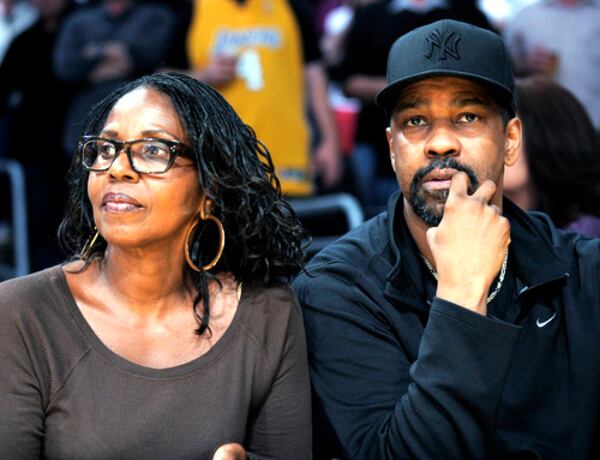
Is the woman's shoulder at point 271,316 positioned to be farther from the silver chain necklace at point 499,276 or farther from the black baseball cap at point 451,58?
the black baseball cap at point 451,58

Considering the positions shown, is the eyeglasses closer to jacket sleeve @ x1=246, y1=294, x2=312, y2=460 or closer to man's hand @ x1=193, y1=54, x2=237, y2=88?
jacket sleeve @ x1=246, y1=294, x2=312, y2=460

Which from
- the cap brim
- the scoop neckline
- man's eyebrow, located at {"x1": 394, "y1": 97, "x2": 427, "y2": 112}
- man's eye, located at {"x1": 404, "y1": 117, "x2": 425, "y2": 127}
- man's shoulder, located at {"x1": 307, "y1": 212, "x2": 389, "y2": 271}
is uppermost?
the cap brim

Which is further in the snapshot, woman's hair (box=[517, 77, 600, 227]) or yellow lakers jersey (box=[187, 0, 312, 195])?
yellow lakers jersey (box=[187, 0, 312, 195])

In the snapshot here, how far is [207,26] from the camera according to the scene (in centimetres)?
586

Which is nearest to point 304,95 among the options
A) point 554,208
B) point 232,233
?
point 554,208

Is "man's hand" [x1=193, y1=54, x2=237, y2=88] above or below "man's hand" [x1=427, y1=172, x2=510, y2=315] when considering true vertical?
above

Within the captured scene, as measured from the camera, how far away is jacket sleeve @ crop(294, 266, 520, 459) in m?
2.74

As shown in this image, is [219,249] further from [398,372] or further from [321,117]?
[321,117]

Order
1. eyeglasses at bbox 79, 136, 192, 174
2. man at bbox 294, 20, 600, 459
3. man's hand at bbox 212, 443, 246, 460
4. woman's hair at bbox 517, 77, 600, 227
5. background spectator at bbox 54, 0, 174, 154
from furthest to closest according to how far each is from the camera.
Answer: background spectator at bbox 54, 0, 174, 154 → woman's hair at bbox 517, 77, 600, 227 → eyeglasses at bbox 79, 136, 192, 174 → man at bbox 294, 20, 600, 459 → man's hand at bbox 212, 443, 246, 460

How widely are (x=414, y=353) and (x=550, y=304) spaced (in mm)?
391

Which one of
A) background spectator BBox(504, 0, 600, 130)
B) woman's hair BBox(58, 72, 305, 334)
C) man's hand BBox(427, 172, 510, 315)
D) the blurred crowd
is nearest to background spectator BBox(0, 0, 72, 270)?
the blurred crowd

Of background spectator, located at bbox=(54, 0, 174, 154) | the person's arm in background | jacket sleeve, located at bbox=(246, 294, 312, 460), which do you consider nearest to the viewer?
jacket sleeve, located at bbox=(246, 294, 312, 460)

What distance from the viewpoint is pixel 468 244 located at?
2881 millimetres

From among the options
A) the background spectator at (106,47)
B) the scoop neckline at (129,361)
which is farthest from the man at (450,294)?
the background spectator at (106,47)
